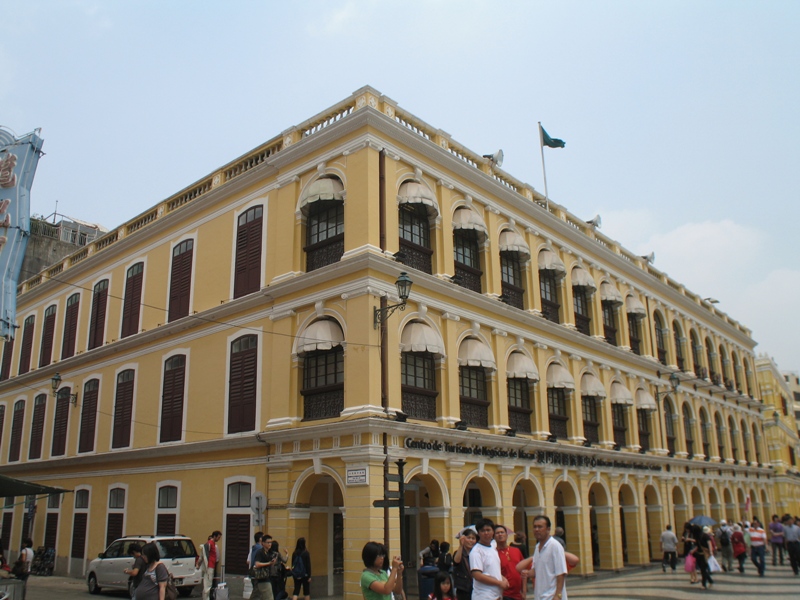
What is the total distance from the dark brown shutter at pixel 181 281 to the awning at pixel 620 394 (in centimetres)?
1621

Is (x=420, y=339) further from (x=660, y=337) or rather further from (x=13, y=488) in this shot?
(x=660, y=337)

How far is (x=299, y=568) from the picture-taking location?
15.9m

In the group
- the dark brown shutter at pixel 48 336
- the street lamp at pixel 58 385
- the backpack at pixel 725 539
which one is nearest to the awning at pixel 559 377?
the backpack at pixel 725 539

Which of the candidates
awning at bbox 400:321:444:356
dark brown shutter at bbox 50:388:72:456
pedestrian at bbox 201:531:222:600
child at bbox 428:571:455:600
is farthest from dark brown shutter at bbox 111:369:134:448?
child at bbox 428:571:455:600

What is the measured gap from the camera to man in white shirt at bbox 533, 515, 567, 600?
295 inches

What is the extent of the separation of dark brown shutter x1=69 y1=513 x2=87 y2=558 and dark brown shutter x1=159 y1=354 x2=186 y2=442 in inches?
217

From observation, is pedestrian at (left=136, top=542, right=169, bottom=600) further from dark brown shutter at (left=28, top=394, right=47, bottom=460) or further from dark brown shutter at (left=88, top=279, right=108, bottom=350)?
dark brown shutter at (left=28, top=394, right=47, bottom=460)

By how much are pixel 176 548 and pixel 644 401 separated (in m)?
19.5

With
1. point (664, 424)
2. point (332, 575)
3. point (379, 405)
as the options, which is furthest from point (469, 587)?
point (664, 424)

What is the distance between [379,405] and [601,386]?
40.8 feet

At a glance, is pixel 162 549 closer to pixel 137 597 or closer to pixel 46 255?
pixel 137 597

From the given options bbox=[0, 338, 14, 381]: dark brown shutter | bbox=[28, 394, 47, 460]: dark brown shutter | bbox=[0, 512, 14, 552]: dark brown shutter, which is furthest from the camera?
bbox=[0, 338, 14, 381]: dark brown shutter

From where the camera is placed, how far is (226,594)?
16016 millimetres

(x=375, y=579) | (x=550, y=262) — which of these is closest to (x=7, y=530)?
(x=550, y=262)
